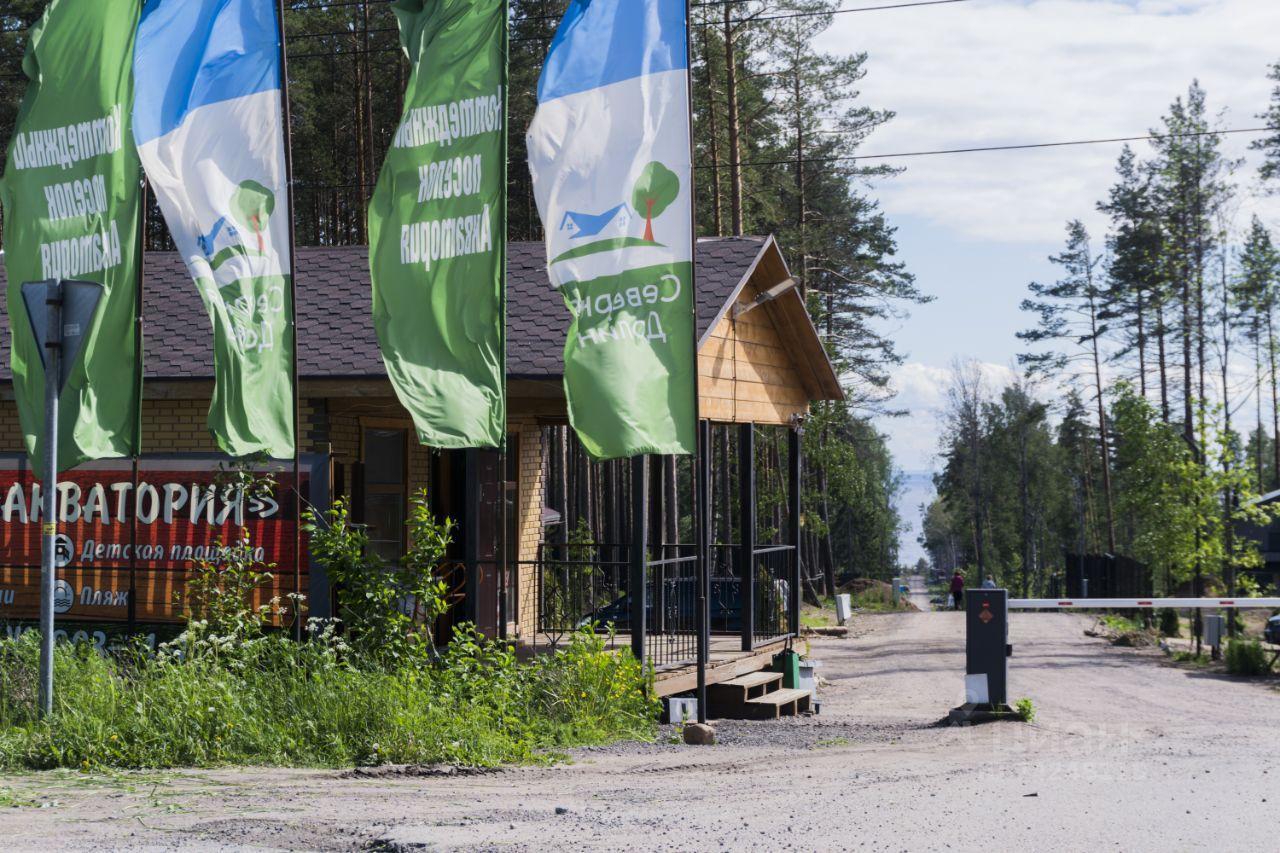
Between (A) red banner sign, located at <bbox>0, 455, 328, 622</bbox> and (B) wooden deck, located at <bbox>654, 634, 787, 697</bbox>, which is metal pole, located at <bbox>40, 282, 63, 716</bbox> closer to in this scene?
(A) red banner sign, located at <bbox>0, 455, 328, 622</bbox>

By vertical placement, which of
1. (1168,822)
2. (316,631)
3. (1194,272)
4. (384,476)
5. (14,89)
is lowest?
(1168,822)

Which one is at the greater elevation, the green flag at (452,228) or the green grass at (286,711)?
the green flag at (452,228)

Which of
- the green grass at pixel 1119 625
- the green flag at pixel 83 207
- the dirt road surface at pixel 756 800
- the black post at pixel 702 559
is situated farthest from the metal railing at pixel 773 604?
the green grass at pixel 1119 625

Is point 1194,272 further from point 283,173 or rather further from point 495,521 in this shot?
point 283,173

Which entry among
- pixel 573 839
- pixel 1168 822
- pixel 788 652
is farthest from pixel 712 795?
pixel 788 652

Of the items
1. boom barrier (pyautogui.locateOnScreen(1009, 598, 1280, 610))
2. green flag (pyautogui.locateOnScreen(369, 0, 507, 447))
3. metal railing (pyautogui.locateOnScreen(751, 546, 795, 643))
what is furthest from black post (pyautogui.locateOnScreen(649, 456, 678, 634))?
boom barrier (pyautogui.locateOnScreen(1009, 598, 1280, 610))

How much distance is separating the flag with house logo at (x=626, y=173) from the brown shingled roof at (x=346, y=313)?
1839 millimetres

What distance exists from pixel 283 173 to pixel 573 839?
645 cm

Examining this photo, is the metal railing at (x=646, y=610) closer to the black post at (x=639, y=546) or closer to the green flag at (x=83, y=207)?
the black post at (x=639, y=546)

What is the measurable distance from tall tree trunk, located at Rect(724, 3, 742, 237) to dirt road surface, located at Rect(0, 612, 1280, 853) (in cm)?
2300

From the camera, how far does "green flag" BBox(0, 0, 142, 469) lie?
1084 cm

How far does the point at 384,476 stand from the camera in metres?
15.6

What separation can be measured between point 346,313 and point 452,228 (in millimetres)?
4028

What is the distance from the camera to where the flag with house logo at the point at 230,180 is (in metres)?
10.3
